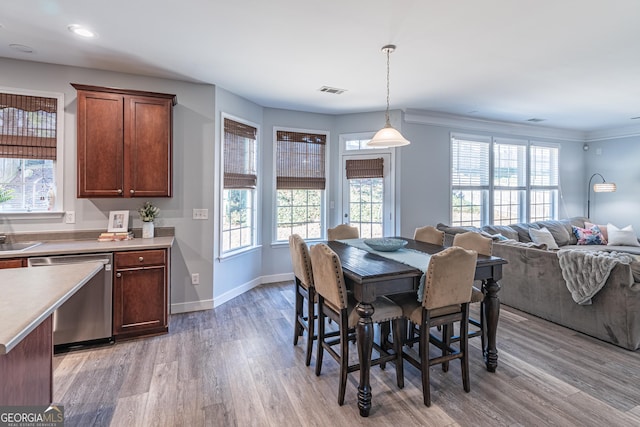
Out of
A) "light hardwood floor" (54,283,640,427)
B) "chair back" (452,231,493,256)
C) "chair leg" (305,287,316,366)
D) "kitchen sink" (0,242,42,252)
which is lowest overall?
"light hardwood floor" (54,283,640,427)

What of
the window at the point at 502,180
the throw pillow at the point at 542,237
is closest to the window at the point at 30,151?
the window at the point at 502,180

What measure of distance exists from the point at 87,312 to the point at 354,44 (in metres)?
3.40

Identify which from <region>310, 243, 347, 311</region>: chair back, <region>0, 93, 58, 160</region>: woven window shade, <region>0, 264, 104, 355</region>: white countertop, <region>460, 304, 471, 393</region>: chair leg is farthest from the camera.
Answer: <region>0, 93, 58, 160</region>: woven window shade

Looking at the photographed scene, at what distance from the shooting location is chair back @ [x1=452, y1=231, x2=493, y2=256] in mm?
2762

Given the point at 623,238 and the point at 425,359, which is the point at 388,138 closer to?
the point at 425,359

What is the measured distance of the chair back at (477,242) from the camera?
2.76 metres

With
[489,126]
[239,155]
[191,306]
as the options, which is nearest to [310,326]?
[191,306]

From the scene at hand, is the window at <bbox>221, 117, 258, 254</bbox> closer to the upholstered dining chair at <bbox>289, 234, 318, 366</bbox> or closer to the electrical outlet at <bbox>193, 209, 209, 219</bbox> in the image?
the electrical outlet at <bbox>193, 209, 209, 219</bbox>

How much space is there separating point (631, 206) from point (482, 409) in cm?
679

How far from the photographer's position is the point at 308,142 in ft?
16.8

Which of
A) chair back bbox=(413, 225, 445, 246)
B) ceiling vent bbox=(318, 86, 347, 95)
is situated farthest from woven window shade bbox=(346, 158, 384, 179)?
chair back bbox=(413, 225, 445, 246)

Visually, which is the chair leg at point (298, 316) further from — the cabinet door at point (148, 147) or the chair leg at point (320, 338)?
the cabinet door at point (148, 147)

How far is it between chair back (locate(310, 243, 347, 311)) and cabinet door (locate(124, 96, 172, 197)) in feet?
6.64

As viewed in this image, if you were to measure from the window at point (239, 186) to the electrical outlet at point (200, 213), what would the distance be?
0.27 meters
